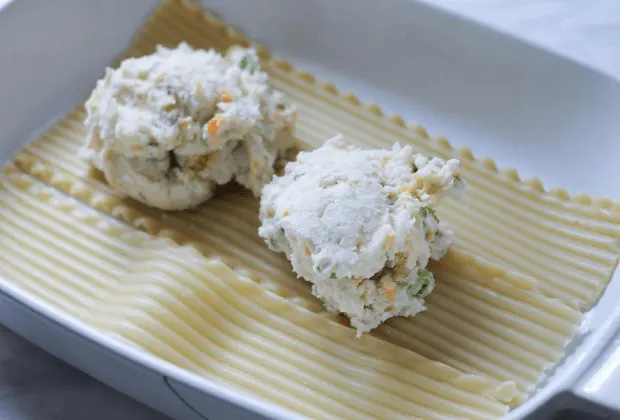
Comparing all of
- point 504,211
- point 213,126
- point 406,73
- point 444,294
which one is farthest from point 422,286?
point 406,73

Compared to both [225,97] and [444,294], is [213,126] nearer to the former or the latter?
[225,97]

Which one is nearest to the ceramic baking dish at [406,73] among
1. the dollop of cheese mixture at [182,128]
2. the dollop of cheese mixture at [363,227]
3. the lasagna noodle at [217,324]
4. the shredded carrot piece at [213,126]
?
the lasagna noodle at [217,324]

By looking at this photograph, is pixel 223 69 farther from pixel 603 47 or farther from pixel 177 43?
pixel 603 47

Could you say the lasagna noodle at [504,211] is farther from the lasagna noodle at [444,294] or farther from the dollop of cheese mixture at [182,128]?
the dollop of cheese mixture at [182,128]

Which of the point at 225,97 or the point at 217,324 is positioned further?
the point at 225,97

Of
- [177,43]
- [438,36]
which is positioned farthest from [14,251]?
[438,36]

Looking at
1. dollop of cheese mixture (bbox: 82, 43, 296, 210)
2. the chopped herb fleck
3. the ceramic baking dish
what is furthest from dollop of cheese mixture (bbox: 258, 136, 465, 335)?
the ceramic baking dish
